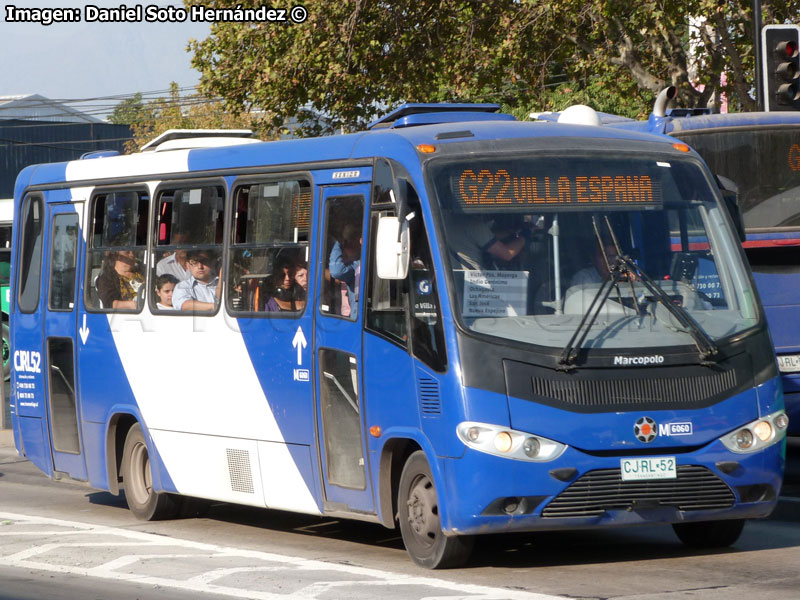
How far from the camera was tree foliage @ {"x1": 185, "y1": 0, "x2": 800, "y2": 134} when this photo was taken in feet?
78.6

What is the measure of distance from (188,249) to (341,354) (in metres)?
2.43

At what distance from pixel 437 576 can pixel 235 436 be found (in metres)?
2.80

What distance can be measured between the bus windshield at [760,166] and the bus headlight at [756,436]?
487cm

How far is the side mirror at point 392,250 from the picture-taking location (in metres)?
8.74

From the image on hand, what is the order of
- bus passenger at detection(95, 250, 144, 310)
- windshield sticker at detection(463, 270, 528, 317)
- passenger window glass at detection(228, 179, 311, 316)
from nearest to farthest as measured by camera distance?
windshield sticker at detection(463, 270, 528, 317) → passenger window glass at detection(228, 179, 311, 316) → bus passenger at detection(95, 250, 144, 310)

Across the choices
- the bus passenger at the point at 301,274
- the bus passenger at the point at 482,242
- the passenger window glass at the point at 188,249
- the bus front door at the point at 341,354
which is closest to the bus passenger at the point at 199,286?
the passenger window glass at the point at 188,249

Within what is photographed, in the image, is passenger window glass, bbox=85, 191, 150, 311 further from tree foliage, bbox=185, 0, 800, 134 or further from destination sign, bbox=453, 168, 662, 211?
tree foliage, bbox=185, 0, 800, 134

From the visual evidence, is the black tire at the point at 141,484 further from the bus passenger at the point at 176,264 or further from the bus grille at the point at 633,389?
the bus grille at the point at 633,389

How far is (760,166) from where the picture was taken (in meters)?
13.8

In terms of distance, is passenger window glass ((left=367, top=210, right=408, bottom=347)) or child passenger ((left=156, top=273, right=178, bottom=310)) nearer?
passenger window glass ((left=367, top=210, right=408, bottom=347))

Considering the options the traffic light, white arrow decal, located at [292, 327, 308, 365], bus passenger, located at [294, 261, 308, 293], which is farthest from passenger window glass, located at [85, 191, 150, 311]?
the traffic light

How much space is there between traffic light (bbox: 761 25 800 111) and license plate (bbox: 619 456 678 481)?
8095mm

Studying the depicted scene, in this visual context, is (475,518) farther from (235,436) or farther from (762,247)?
(762,247)

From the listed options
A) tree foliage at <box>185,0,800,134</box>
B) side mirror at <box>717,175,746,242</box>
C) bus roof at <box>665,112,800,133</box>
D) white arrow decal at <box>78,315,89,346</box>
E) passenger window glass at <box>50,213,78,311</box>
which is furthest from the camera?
tree foliage at <box>185,0,800,134</box>
